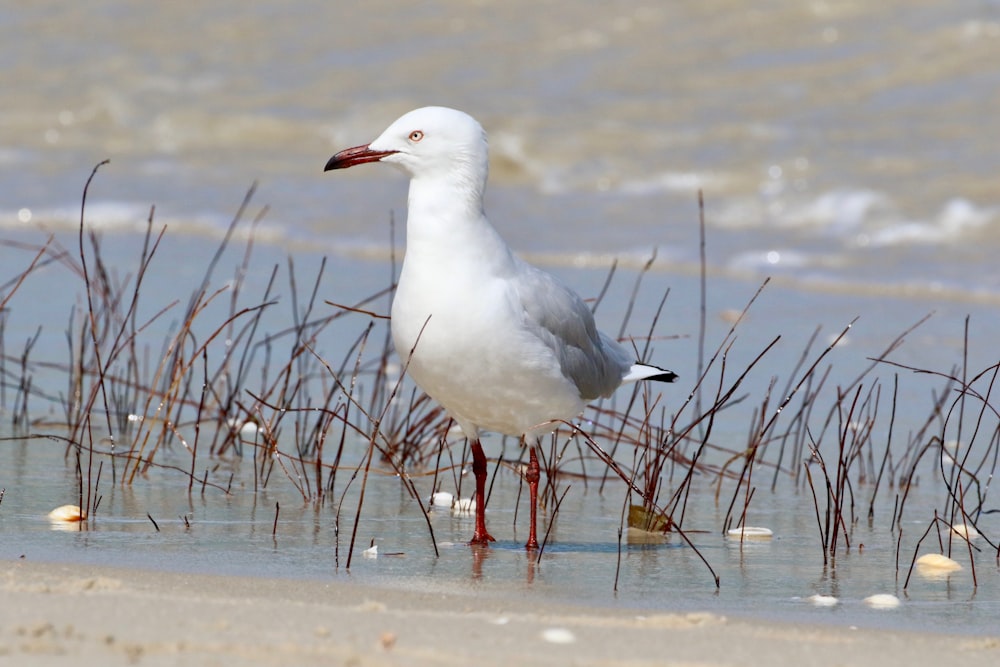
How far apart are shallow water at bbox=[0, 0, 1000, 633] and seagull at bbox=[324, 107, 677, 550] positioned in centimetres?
43

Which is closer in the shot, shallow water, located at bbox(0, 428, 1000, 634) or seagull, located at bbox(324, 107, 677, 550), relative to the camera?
shallow water, located at bbox(0, 428, 1000, 634)

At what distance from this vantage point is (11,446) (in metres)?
5.71

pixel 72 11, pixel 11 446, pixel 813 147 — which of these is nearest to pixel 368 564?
pixel 11 446

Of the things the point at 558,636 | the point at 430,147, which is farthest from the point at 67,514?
the point at 558,636

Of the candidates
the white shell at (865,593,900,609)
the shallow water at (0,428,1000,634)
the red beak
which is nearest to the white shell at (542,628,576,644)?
the shallow water at (0,428,1000,634)

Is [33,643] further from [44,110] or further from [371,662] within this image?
[44,110]

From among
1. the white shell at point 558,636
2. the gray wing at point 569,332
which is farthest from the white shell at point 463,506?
the white shell at point 558,636

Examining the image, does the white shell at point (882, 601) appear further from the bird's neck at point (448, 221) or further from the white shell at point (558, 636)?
the bird's neck at point (448, 221)

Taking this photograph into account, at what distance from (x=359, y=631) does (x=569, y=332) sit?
184 centimetres

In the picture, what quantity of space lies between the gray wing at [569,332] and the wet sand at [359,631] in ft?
3.88

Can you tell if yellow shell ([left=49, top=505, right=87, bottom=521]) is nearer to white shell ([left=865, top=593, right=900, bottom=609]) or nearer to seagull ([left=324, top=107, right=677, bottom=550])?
seagull ([left=324, top=107, right=677, bottom=550])

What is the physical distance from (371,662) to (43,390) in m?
4.20

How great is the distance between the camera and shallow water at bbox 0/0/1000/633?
444 centimetres

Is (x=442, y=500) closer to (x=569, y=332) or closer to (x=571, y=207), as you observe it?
(x=569, y=332)
